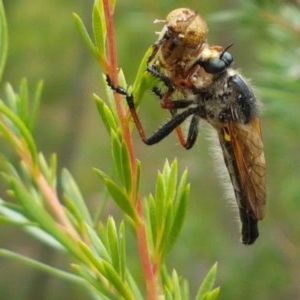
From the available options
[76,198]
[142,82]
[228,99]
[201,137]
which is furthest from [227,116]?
[201,137]

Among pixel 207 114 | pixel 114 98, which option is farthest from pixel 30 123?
pixel 207 114

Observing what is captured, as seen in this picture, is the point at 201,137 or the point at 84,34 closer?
the point at 84,34

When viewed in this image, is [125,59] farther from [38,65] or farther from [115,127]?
[115,127]

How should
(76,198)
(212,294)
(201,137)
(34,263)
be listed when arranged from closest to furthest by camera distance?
1. (212,294)
2. (34,263)
3. (76,198)
4. (201,137)

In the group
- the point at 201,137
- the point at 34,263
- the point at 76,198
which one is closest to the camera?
the point at 34,263

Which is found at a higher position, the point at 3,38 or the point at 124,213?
the point at 3,38

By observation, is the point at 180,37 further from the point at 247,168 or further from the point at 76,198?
the point at 247,168

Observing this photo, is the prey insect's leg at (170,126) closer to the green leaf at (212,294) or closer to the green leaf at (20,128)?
the green leaf at (20,128)
